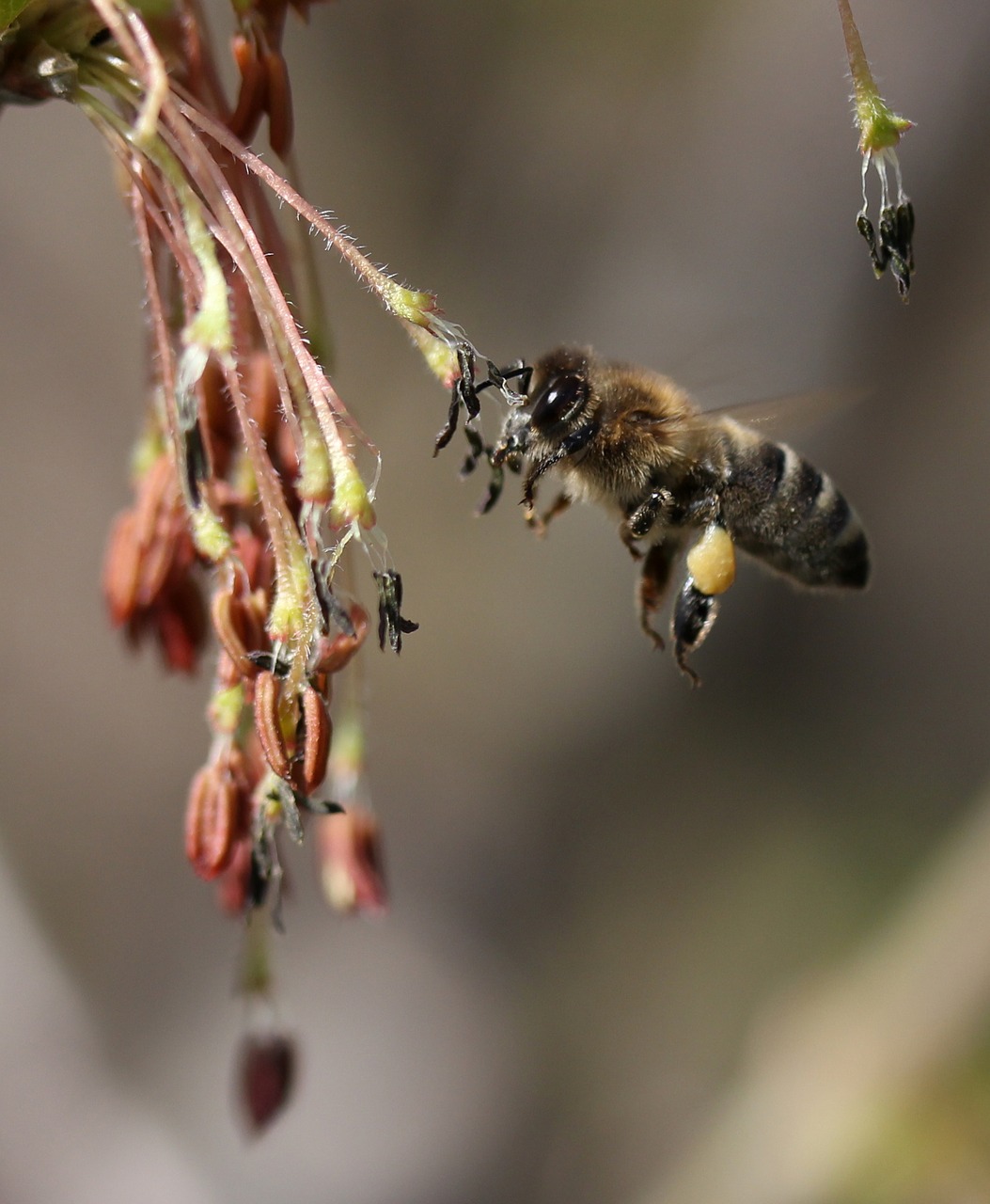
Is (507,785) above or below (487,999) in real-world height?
above

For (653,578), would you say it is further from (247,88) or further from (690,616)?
(247,88)

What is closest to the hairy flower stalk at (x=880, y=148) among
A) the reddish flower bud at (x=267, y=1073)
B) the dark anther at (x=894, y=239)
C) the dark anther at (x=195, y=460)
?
the dark anther at (x=894, y=239)

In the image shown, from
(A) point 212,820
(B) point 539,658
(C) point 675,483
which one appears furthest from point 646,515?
(B) point 539,658

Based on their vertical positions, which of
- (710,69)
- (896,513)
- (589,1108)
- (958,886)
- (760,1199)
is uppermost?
(710,69)

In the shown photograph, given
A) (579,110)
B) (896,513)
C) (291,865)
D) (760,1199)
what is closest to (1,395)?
(291,865)

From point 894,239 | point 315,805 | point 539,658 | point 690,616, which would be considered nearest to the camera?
point 894,239

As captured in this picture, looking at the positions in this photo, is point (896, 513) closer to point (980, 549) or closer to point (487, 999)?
point (980, 549)

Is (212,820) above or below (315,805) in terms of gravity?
below
